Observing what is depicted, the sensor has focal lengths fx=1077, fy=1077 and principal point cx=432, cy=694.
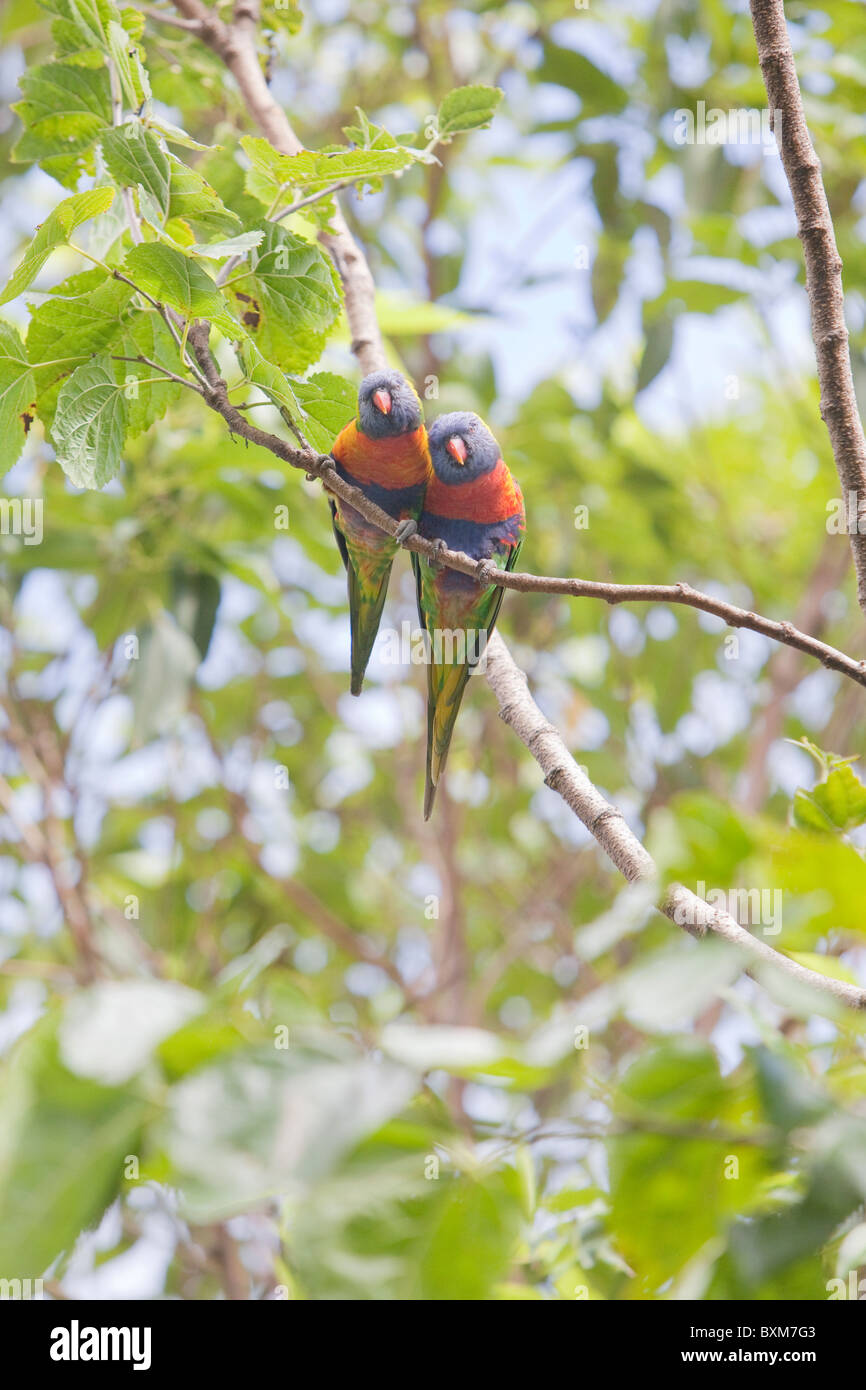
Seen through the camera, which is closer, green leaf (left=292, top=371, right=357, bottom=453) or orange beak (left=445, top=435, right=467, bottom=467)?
green leaf (left=292, top=371, right=357, bottom=453)

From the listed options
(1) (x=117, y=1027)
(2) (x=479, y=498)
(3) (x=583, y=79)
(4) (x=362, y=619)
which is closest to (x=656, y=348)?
(2) (x=479, y=498)

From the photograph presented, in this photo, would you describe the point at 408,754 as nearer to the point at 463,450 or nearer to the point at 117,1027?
the point at 463,450

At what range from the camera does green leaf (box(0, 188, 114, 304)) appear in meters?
1.13

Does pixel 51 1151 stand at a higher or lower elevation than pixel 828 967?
lower

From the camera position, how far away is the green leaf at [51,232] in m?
1.13

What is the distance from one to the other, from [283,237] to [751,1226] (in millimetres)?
1151

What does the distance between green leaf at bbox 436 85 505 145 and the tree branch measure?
424 millimetres

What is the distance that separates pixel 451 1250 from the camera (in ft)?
1.87

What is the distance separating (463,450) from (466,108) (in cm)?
97

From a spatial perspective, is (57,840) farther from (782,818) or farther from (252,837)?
(782,818)

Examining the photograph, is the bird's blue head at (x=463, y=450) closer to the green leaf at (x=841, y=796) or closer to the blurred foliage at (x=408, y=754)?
the blurred foliage at (x=408, y=754)

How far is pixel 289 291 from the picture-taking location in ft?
4.41

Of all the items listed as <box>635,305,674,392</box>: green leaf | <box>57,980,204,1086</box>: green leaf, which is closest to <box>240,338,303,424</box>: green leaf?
<box>57,980,204,1086</box>: green leaf

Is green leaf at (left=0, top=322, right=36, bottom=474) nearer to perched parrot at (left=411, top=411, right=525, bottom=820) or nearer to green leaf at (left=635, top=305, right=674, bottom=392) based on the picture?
perched parrot at (left=411, top=411, right=525, bottom=820)
